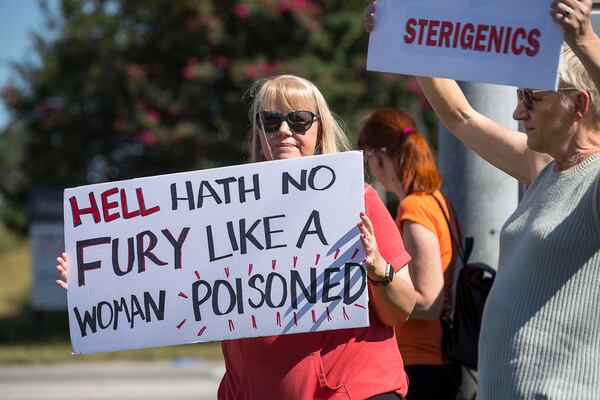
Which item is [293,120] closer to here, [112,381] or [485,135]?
[485,135]

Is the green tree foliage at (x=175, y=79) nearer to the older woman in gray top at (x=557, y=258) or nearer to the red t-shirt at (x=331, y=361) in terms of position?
the red t-shirt at (x=331, y=361)

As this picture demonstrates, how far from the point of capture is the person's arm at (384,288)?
2748 millimetres

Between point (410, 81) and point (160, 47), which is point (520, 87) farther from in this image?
point (160, 47)

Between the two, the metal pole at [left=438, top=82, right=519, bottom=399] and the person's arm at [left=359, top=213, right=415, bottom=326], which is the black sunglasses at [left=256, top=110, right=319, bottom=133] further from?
the metal pole at [left=438, top=82, right=519, bottom=399]

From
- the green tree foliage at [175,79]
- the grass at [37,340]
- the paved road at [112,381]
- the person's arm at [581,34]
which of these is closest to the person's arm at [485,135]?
the person's arm at [581,34]

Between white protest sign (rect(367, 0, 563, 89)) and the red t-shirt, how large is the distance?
1.64ft

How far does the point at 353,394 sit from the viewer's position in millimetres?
2783

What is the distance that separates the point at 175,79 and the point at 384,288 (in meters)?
11.2

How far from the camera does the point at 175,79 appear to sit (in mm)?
13648

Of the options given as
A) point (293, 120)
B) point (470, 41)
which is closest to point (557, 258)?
point (470, 41)

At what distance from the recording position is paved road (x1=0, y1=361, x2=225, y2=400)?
9.44m

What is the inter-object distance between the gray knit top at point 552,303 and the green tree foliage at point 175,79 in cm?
1000

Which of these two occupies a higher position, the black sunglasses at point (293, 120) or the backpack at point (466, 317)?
the black sunglasses at point (293, 120)

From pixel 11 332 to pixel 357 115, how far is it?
6.12 meters
